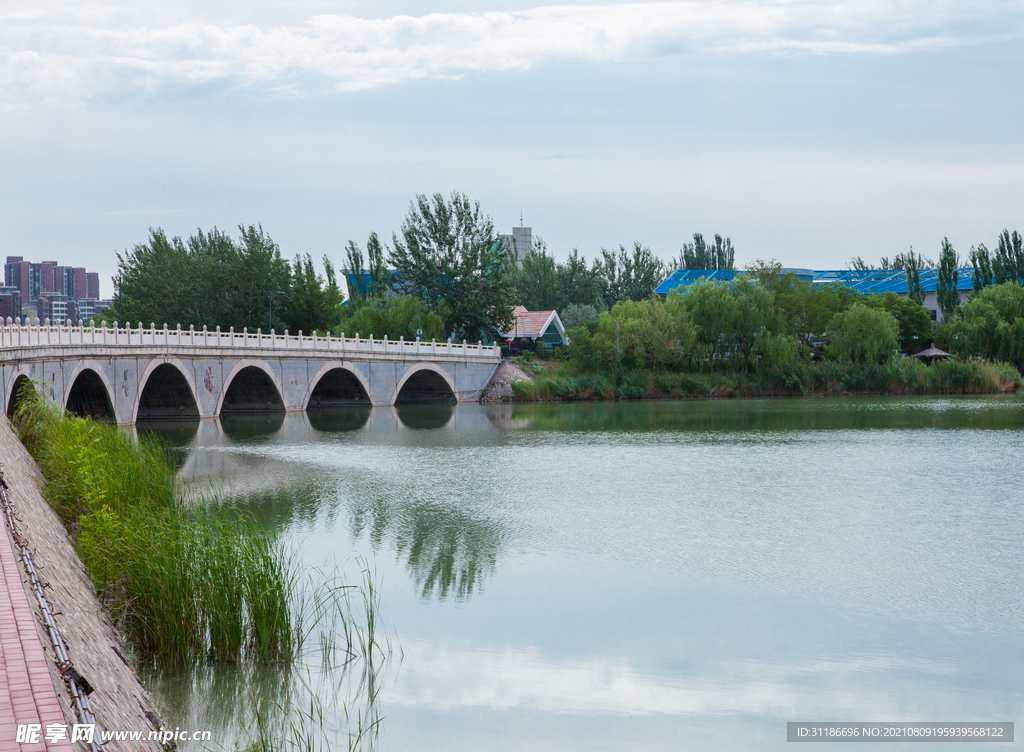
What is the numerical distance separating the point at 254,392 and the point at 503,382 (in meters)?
16.6

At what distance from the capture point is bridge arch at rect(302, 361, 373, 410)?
5175 cm

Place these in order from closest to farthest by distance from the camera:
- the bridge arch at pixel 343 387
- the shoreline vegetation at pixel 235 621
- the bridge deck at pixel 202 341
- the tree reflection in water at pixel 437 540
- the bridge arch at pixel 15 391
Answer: the shoreline vegetation at pixel 235 621 < the tree reflection in water at pixel 437 540 < the bridge arch at pixel 15 391 < the bridge deck at pixel 202 341 < the bridge arch at pixel 343 387

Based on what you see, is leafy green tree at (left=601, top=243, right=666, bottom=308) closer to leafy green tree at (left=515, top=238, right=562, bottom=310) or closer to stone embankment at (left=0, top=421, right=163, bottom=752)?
leafy green tree at (left=515, top=238, right=562, bottom=310)

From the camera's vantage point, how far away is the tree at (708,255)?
89688 mm

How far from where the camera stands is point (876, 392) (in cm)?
5600

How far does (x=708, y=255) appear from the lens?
295 feet

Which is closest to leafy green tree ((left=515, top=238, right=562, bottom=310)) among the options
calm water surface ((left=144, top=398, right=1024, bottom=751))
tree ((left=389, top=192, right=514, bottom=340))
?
tree ((left=389, top=192, right=514, bottom=340))

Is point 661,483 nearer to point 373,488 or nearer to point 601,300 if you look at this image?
point 373,488

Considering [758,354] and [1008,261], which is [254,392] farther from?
[1008,261]

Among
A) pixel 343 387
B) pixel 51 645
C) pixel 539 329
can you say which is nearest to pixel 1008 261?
pixel 539 329

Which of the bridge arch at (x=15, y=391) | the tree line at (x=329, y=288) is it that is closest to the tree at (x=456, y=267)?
the tree line at (x=329, y=288)

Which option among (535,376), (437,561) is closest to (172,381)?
(535,376)

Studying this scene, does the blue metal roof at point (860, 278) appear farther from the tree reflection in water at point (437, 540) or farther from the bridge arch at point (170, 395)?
the tree reflection in water at point (437, 540)

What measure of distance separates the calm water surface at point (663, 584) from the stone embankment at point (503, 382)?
2941cm
